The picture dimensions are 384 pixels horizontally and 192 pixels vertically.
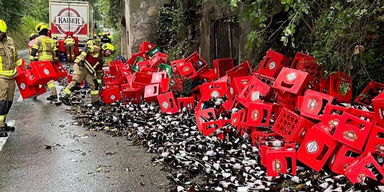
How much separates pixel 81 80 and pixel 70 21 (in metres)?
13.4

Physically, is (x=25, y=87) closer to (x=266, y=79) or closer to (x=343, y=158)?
(x=266, y=79)

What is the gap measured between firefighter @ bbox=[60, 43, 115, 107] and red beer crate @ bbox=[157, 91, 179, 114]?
221cm

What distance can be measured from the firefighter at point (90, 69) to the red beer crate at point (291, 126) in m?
5.12

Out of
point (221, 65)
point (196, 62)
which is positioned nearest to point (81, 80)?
point (196, 62)

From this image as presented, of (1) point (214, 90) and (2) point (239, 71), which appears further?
(2) point (239, 71)

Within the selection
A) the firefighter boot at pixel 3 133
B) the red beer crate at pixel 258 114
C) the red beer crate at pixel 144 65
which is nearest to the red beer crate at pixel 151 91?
the red beer crate at pixel 144 65

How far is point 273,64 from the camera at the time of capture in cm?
649

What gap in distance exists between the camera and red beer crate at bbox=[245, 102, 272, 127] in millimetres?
5359

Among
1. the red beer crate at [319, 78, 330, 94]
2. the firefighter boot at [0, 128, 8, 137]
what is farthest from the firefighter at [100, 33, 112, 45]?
the red beer crate at [319, 78, 330, 94]

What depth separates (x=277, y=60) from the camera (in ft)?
21.2

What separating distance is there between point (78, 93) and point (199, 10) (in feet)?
13.8

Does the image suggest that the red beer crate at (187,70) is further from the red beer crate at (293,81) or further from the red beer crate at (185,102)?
the red beer crate at (293,81)

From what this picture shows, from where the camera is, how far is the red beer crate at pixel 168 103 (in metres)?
7.38

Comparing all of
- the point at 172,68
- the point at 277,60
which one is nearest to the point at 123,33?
the point at 172,68
